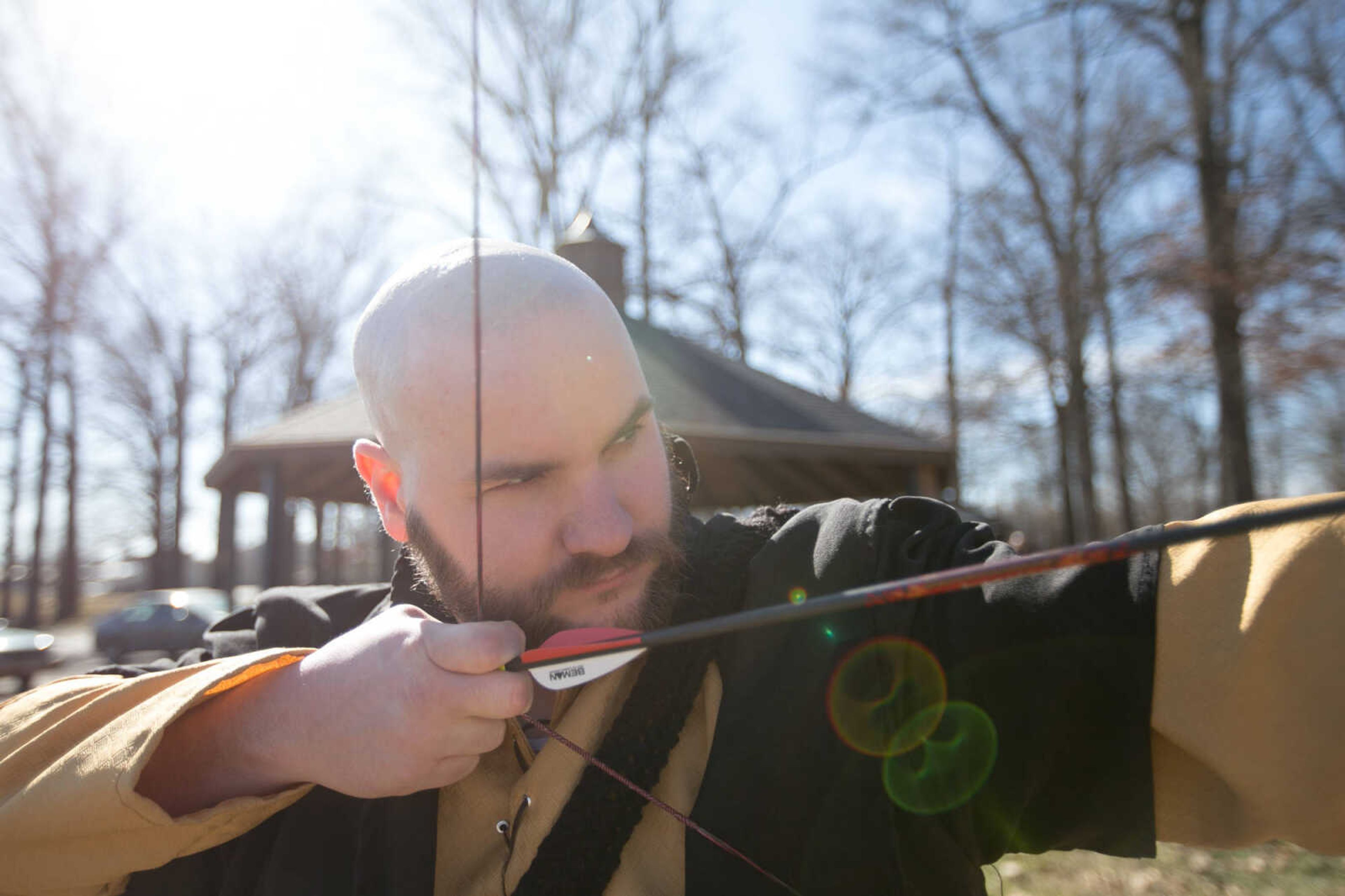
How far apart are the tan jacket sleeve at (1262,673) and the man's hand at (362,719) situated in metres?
0.69

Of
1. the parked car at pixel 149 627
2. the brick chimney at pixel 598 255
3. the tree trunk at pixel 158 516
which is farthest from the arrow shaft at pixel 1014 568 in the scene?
the tree trunk at pixel 158 516

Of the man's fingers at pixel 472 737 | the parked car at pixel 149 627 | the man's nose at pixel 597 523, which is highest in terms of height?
the man's nose at pixel 597 523

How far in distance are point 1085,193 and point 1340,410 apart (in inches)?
169

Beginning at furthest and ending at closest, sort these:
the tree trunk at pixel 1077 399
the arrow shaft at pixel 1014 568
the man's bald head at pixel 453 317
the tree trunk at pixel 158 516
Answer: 1. the tree trunk at pixel 158 516
2. the tree trunk at pixel 1077 399
3. the man's bald head at pixel 453 317
4. the arrow shaft at pixel 1014 568

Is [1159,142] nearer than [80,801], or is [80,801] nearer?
[80,801]

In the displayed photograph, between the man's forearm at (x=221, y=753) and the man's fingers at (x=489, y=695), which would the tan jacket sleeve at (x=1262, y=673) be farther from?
the man's forearm at (x=221, y=753)

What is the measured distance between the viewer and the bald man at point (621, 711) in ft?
2.90

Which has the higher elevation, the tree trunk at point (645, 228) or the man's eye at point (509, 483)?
the tree trunk at point (645, 228)

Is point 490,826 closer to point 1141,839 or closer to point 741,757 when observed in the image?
point 741,757

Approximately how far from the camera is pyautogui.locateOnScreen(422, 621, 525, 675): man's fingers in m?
0.86

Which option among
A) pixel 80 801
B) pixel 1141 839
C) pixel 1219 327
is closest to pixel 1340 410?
pixel 1219 327

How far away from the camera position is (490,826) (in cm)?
111

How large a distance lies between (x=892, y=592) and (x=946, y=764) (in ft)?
1.55

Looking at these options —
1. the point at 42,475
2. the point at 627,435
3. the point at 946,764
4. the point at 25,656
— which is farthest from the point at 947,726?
the point at 42,475
